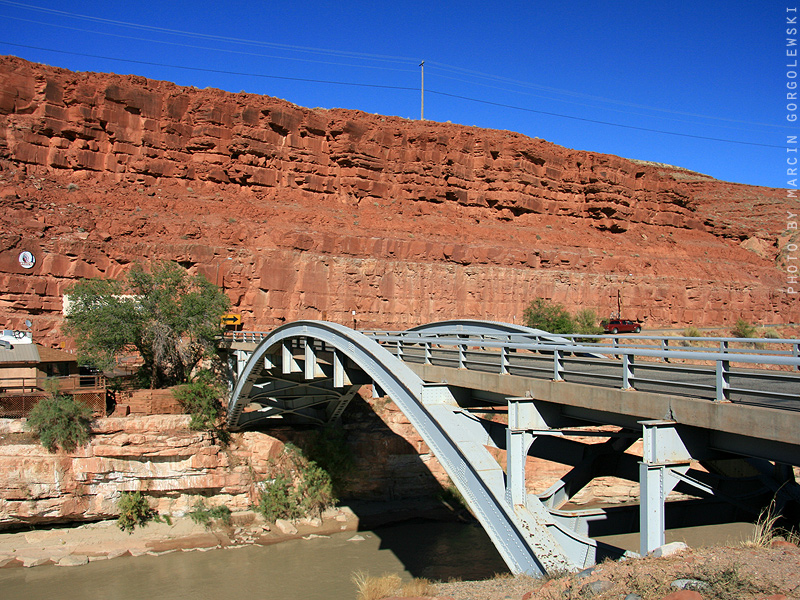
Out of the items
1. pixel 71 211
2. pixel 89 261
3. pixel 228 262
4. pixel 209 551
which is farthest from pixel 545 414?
pixel 71 211

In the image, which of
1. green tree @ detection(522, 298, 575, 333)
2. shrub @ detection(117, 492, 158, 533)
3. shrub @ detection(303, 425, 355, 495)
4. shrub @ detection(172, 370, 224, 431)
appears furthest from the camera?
green tree @ detection(522, 298, 575, 333)

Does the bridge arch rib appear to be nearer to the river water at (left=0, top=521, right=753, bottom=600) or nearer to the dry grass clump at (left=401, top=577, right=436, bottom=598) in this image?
the dry grass clump at (left=401, top=577, right=436, bottom=598)

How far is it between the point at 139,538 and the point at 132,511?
1.00 meters

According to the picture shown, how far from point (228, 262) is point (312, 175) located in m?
12.8

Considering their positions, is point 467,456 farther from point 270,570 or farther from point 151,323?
point 151,323

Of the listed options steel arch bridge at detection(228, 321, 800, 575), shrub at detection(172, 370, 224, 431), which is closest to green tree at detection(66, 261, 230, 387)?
shrub at detection(172, 370, 224, 431)

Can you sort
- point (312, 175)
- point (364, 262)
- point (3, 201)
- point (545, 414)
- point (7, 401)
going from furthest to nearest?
point (312, 175)
point (364, 262)
point (3, 201)
point (7, 401)
point (545, 414)

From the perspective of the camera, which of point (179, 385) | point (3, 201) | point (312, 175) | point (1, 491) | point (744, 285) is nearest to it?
point (1, 491)

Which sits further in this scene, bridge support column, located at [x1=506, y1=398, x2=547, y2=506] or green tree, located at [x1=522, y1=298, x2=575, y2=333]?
green tree, located at [x1=522, y1=298, x2=575, y2=333]

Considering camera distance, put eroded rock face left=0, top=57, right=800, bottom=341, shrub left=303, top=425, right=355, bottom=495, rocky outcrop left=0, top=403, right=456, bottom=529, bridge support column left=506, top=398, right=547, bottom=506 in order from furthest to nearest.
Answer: eroded rock face left=0, top=57, right=800, bottom=341 < shrub left=303, top=425, right=355, bottom=495 < rocky outcrop left=0, top=403, right=456, bottom=529 < bridge support column left=506, top=398, right=547, bottom=506

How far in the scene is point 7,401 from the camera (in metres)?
22.7

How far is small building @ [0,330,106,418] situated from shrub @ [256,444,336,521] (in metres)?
7.22

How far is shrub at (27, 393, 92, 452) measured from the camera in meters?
21.5

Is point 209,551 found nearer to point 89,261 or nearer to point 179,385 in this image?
point 179,385
